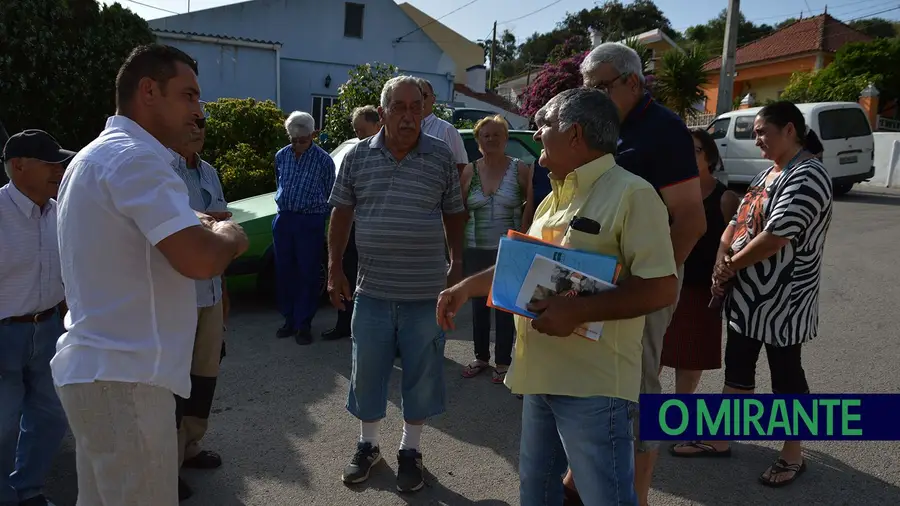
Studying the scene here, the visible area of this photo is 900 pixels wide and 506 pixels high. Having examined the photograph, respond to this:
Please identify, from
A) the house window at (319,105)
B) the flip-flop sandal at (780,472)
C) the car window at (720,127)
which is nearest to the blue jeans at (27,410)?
the flip-flop sandal at (780,472)

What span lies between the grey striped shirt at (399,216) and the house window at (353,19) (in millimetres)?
20649

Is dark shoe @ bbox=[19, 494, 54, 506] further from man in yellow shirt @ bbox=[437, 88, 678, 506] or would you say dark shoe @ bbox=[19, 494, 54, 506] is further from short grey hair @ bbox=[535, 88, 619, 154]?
short grey hair @ bbox=[535, 88, 619, 154]

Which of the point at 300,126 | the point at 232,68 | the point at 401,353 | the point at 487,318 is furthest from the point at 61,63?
the point at 232,68

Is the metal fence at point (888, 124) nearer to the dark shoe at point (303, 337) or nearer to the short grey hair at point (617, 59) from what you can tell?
the dark shoe at point (303, 337)

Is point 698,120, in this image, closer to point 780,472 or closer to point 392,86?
point 780,472

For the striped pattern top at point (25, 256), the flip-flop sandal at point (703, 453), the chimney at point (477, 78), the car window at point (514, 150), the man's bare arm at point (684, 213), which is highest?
the chimney at point (477, 78)

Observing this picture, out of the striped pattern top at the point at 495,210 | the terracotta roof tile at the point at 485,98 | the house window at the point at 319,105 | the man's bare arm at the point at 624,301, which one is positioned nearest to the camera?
the man's bare arm at the point at 624,301

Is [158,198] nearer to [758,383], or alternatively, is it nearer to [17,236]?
[17,236]

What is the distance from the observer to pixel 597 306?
206cm

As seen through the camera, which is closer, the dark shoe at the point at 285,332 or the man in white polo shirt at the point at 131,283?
the man in white polo shirt at the point at 131,283

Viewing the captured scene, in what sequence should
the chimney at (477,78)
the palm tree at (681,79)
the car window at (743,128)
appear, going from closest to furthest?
the car window at (743,128) < the palm tree at (681,79) < the chimney at (477,78)

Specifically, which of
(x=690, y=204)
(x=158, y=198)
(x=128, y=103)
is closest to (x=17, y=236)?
(x=128, y=103)

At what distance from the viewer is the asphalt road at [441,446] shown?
11.4ft

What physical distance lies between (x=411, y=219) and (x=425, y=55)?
21.6m
